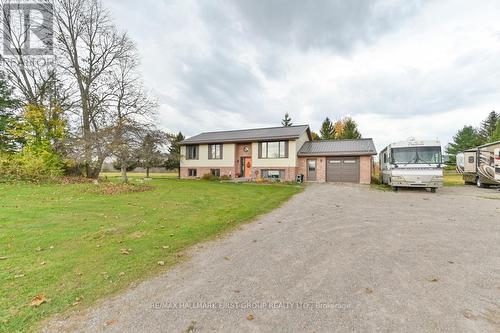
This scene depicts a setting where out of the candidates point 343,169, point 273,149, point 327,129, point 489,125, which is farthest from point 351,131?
point 489,125

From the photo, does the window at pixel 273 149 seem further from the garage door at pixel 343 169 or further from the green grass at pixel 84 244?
the green grass at pixel 84 244

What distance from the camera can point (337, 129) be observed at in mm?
48250

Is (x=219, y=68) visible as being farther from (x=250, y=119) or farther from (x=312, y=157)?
(x=250, y=119)

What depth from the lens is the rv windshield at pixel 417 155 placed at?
1281cm

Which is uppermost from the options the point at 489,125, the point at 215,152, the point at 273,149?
the point at 489,125

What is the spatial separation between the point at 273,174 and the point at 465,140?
5051 centimetres

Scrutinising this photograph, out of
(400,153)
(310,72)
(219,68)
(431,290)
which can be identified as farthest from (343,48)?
(431,290)

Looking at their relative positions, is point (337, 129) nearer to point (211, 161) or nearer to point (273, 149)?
point (273, 149)

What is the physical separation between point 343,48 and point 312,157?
9891mm

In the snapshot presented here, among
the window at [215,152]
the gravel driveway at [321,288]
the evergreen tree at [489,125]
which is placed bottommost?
the gravel driveway at [321,288]

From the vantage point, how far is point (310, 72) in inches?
719

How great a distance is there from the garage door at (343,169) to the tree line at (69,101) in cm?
1455

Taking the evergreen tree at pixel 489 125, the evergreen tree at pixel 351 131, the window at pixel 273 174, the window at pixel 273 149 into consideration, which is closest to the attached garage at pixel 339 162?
the window at pixel 273 149

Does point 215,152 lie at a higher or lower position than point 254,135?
lower
